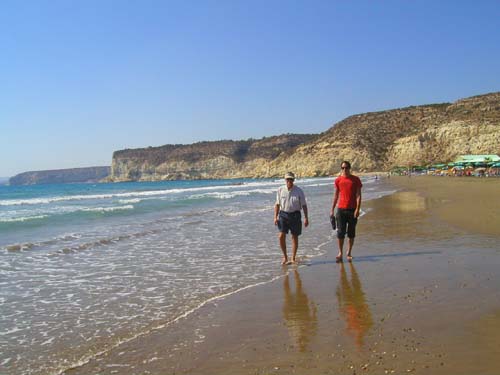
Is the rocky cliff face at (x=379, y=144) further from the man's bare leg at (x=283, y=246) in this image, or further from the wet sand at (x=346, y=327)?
the wet sand at (x=346, y=327)

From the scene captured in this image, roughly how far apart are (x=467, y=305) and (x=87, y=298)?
465 centimetres

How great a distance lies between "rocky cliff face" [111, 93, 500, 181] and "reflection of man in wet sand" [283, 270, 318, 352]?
235 ft

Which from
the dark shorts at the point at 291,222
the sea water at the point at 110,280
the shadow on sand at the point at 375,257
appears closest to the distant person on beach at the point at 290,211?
the dark shorts at the point at 291,222

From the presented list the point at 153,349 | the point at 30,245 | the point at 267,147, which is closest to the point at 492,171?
the point at 30,245

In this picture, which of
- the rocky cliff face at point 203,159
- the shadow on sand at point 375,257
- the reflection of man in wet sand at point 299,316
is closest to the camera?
the reflection of man in wet sand at point 299,316

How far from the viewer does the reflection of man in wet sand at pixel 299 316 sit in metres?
4.09

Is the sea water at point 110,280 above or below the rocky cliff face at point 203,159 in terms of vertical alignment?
below

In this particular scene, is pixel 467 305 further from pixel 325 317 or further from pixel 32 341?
pixel 32 341

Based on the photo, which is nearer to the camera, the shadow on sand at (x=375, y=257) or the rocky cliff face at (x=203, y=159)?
the shadow on sand at (x=375, y=257)

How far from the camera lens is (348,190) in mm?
7855

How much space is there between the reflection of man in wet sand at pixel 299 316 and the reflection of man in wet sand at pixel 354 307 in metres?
0.34

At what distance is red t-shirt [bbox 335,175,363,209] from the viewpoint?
7.84 metres

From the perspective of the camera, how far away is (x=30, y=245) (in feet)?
36.8

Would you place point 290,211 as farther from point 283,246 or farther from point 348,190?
point 348,190
